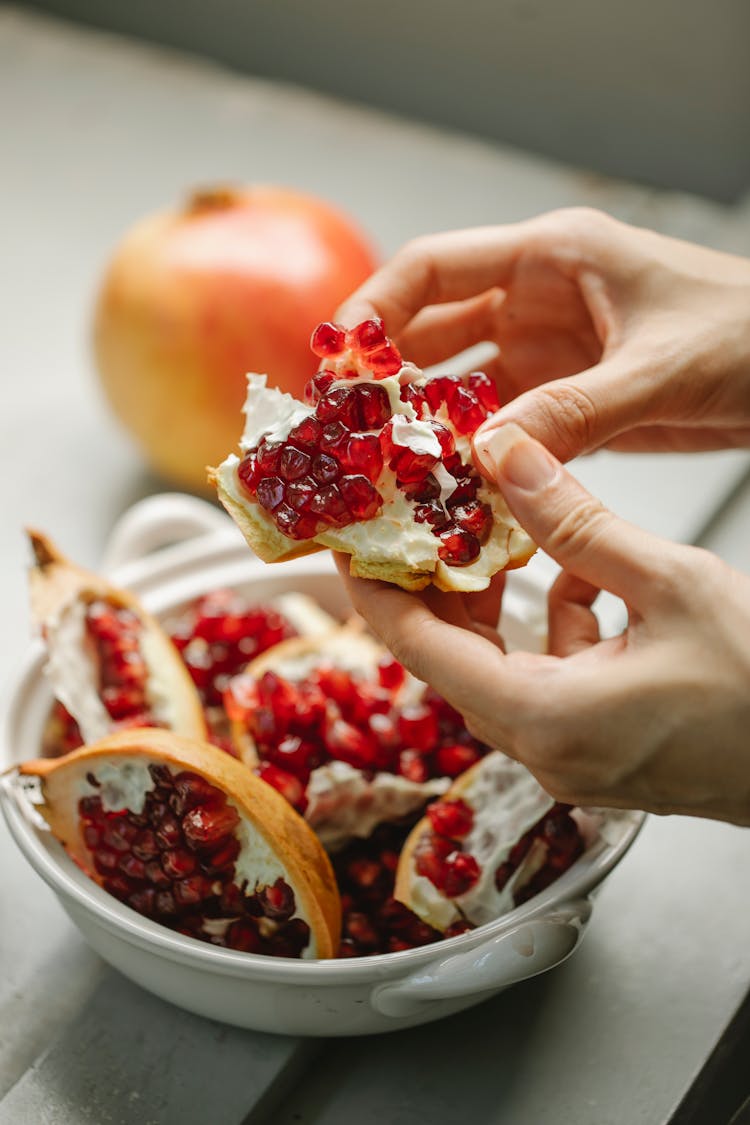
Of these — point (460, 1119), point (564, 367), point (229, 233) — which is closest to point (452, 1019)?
point (460, 1119)

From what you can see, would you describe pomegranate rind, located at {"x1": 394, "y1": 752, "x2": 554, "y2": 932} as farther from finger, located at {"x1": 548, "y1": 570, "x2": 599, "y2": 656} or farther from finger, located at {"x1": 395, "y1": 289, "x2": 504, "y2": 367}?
finger, located at {"x1": 395, "y1": 289, "x2": 504, "y2": 367}

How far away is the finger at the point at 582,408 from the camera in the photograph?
2.33 ft

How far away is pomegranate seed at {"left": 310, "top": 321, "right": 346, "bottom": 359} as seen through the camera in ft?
2.34

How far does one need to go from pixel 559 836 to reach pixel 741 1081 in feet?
0.91

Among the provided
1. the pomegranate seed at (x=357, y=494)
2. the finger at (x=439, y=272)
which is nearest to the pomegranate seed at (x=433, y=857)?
the pomegranate seed at (x=357, y=494)

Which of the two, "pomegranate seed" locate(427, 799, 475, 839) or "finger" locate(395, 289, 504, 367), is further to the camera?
"finger" locate(395, 289, 504, 367)

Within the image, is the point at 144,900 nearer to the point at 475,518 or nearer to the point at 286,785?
the point at 286,785

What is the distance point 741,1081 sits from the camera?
89cm

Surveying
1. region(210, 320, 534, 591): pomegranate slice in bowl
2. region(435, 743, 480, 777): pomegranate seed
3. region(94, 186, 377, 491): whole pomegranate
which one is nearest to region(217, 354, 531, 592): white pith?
region(210, 320, 534, 591): pomegranate slice in bowl

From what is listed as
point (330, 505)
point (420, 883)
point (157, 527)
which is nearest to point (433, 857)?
point (420, 883)

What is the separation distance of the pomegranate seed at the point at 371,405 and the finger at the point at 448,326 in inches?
11.2

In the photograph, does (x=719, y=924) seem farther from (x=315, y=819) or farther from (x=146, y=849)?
(x=146, y=849)

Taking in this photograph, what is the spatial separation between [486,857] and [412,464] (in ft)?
0.87

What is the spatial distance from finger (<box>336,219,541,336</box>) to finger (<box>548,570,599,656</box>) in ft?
0.78
